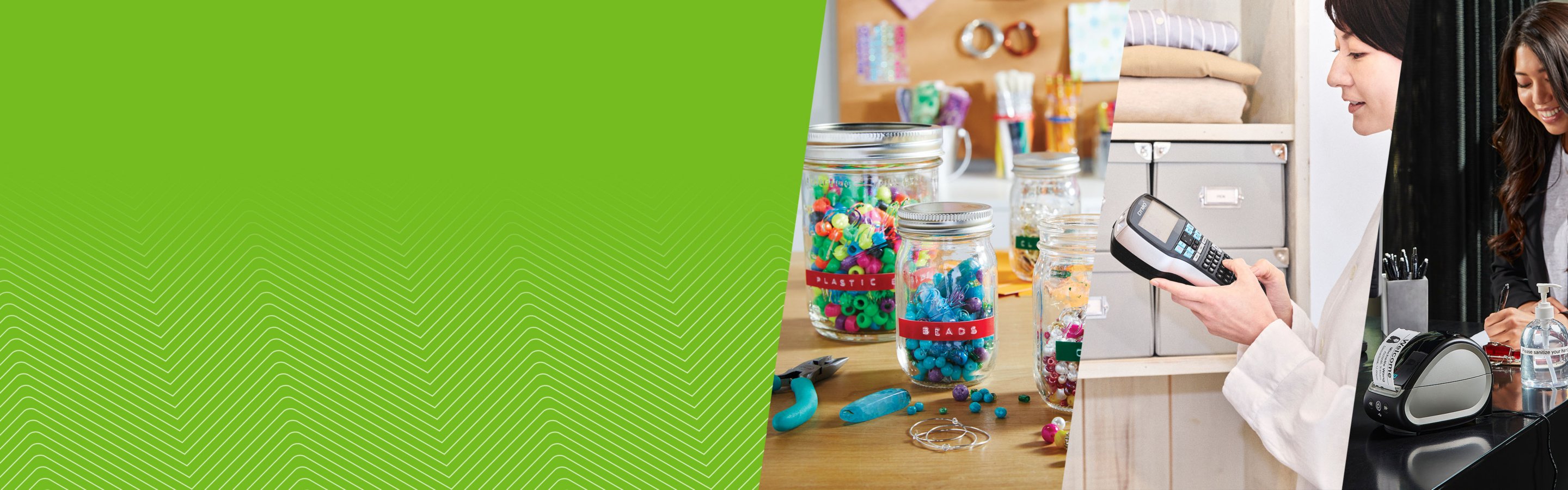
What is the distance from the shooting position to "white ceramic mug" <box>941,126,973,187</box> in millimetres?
3191

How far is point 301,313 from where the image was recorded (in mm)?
1142

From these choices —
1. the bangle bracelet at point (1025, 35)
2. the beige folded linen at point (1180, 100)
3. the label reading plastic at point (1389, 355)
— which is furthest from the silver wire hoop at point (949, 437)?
the bangle bracelet at point (1025, 35)

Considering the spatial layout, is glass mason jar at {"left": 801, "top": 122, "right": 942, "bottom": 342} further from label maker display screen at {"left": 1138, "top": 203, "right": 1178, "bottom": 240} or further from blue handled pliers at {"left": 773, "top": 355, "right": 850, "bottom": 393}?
label maker display screen at {"left": 1138, "top": 203, "right": 1178, "bottom": 240}

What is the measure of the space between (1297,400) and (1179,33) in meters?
0.25

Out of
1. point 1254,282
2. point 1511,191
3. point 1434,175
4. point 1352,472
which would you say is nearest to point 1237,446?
point 1254,282

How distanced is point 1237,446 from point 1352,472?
0.26 metres

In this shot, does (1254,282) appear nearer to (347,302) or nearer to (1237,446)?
(1237,446)

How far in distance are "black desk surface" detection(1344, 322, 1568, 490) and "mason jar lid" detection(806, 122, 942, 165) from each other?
41 centimetres

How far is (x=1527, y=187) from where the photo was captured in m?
1.25

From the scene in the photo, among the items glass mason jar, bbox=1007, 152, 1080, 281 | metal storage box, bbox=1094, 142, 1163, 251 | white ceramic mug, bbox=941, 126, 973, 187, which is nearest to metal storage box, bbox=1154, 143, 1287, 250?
metal storage box, bbox=1094, 142, 1163, 251

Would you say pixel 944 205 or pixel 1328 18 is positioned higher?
pixel 1328 18

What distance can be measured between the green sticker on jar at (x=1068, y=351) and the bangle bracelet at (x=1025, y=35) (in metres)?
2.90

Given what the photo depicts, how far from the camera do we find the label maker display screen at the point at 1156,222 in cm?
57

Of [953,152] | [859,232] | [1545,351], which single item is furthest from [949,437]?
[953,152]
